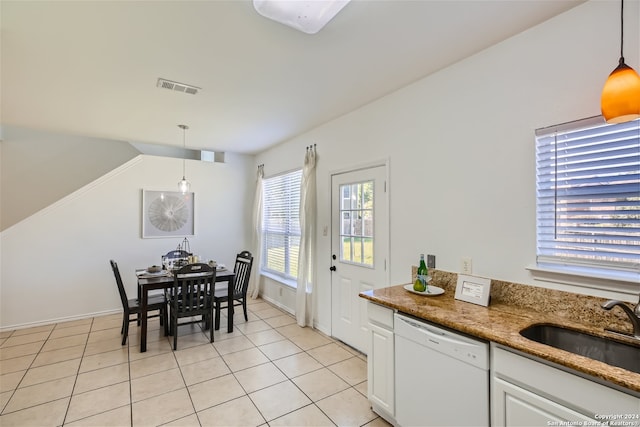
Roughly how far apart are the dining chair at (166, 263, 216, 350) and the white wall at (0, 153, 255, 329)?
176cm

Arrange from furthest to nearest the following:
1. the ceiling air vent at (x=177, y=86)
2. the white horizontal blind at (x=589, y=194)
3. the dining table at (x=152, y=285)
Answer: the dining table at (x=152, y=285) < the ceiling air vent at (x=177, y=86) < the white horizontal blind at (x=589, y=194)

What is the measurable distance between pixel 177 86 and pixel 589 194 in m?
3.22

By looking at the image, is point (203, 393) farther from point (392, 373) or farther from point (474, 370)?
point (474, 370)

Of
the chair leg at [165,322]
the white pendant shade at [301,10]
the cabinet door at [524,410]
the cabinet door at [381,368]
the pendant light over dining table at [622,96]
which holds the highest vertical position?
the white pendant shade at [301,10]

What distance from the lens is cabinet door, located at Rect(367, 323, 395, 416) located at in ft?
6.65

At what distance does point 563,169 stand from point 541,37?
33.6 inches

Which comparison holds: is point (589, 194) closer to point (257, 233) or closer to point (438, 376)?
point (438, 376)

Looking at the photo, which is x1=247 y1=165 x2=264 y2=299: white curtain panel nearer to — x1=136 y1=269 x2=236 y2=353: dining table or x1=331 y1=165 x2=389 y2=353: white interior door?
x1=136 y1=269 x2=236 y2=353: dining table

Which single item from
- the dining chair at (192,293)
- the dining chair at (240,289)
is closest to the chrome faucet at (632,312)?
the dining chair at (192,293)

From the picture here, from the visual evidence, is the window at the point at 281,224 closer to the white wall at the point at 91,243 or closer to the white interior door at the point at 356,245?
the white wall at the point at 91,243

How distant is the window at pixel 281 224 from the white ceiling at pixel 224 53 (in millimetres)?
1440

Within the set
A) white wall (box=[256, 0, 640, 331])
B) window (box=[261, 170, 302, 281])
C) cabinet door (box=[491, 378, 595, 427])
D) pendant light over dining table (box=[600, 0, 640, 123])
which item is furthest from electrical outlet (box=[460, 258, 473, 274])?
window (box=[261, 170, 302, 281])

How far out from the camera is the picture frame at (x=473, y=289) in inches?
76.8

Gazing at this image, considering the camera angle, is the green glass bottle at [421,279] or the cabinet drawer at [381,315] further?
the green glass bottle at [421,279]
